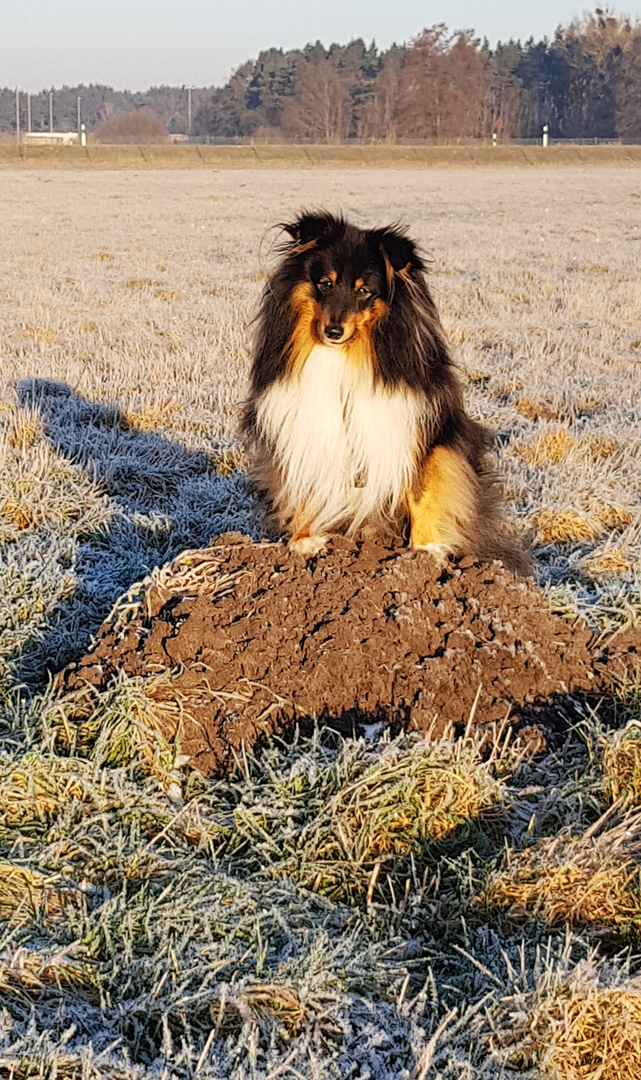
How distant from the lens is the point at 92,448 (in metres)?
6.70

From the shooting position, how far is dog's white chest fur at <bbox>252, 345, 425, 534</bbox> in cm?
395

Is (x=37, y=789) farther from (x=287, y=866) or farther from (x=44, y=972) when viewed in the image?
(x=287, y=866)

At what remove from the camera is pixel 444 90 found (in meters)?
88.9

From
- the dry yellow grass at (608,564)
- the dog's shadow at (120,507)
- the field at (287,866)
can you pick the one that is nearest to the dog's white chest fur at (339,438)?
the dog's shadow at (120,507)

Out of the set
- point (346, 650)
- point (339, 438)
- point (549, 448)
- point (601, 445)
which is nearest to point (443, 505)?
point (339, 438)

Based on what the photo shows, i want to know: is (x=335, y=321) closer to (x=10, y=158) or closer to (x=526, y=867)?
(x=526, y=867)

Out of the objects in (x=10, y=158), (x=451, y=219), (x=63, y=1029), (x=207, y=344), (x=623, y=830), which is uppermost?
(x=10, y=158)

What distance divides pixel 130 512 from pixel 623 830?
3658 millimetres

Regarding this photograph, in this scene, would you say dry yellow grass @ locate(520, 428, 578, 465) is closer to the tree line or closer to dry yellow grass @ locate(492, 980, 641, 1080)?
dry yellow grass @ locate(492, 980, 641, 1080)

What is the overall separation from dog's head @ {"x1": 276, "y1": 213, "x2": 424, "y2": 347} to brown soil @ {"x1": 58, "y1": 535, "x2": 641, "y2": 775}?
0.94 meters

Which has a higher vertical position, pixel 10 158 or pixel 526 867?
pixel 10 158

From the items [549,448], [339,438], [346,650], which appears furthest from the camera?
[549,448]

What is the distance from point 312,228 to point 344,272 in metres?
0.26

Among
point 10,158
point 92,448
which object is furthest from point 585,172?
point 92,448
